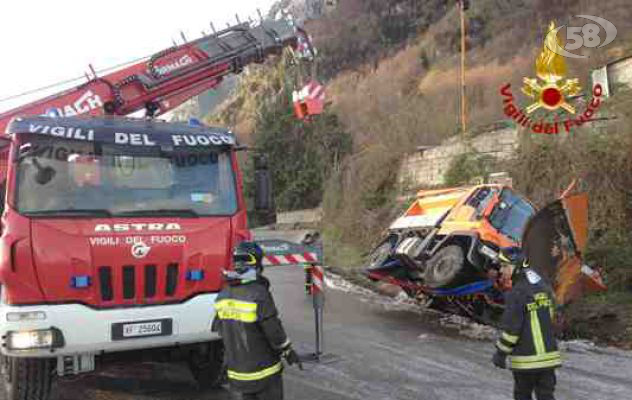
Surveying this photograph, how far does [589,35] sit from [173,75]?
1912 cm

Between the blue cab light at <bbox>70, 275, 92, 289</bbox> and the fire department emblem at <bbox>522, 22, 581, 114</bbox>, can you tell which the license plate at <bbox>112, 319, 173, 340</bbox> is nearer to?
the blue cab light at <bbox>70, 275, 92, 289</bbox>

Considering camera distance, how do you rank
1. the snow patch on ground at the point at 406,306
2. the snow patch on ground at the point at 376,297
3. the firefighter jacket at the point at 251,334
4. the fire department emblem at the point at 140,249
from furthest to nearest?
1. the snow patch on ground at the point at 376,297
2. the snow patch on ground at the point at 406,306
3. the fire department emblem at the point at 140,249
4. the firefighter jacket at the point at 251,334

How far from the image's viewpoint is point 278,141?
30.4 meters

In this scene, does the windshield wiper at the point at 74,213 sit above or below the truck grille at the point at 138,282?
above

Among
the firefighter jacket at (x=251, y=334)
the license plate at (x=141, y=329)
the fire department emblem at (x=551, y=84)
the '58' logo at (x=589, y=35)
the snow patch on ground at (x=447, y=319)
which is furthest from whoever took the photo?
the '58' logo at (x=589, y=35)

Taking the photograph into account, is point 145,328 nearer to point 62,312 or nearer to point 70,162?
point 62,312

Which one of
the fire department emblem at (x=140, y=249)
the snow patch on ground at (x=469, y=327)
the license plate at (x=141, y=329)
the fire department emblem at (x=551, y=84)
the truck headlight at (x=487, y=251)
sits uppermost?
the fire department emblem at (x=551, y=84)

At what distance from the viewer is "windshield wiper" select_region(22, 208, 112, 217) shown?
5256 mm

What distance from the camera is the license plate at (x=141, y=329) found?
5.22 m

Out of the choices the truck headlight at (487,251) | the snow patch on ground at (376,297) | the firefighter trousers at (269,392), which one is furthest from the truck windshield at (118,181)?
the snow patch on ground at (376,297)

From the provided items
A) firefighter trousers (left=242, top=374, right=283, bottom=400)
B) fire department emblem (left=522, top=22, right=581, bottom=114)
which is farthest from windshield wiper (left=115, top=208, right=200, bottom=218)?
fire department emblem (left=522, top=22, right=581, bottom=114)

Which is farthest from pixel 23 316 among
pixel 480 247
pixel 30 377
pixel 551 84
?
pixel 551 84

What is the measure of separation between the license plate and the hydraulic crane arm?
5172 millimetres

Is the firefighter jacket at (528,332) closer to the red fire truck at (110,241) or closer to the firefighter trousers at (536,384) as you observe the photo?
the firefighter trousers at (536,384)
